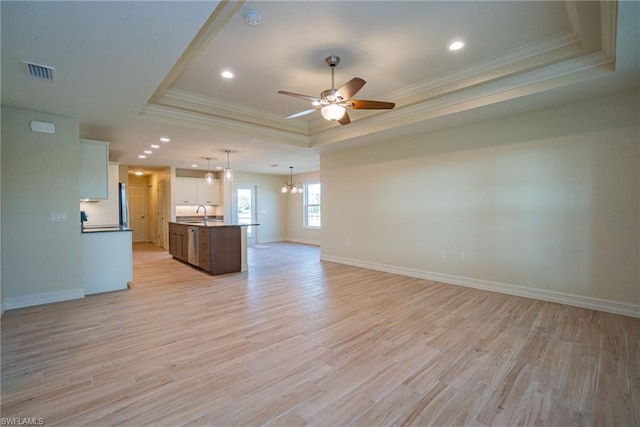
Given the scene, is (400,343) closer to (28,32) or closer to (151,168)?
(28,32)

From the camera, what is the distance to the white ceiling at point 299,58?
2170 mm

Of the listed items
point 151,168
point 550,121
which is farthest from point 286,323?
point 151,168

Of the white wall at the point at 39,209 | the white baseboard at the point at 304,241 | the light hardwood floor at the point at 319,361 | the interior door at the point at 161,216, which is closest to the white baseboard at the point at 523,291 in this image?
the light hardwood floor at the point at 319,361

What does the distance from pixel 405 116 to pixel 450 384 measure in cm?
368

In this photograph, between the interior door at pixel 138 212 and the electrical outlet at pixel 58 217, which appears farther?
the interior door at pixel 138 212

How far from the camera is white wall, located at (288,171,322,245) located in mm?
10078

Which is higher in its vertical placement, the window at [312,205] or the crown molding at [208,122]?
the crown molding at [208,122]

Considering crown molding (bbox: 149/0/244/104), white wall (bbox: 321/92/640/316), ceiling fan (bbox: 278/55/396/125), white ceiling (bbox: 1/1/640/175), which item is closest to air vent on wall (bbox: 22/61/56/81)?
white ceiling (bbox: 1/1/640/175)

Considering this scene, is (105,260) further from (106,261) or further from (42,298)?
(42,298)

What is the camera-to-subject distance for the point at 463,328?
2.99 meters

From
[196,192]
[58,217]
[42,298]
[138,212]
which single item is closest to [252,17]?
[58,217]

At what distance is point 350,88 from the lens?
9.87 feet

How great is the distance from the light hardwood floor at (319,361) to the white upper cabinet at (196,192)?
18.1 ft

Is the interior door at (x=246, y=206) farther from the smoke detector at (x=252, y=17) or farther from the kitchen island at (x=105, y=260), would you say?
the smoke detector at (x=252, y=17)
